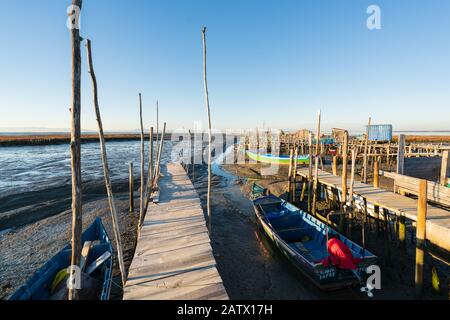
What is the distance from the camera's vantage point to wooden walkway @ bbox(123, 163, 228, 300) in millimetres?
5281

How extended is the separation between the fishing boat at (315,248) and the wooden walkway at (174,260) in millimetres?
3399

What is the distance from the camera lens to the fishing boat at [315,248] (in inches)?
278

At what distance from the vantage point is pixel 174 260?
651cm

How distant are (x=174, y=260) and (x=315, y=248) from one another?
6.37 metres

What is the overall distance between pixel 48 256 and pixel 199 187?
12821mm

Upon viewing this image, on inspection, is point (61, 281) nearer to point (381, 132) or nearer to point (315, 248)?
point (315, 248)

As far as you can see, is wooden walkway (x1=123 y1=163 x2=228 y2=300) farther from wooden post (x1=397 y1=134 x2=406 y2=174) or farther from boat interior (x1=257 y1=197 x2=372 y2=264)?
wooden post (x1=397 y1=134 x2=406 y2=174)

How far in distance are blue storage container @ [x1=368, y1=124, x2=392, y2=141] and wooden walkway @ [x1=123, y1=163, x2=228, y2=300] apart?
2970 centimetres

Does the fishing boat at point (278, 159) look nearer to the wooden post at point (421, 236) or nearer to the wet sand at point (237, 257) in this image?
the wet sand at point (237, 257)

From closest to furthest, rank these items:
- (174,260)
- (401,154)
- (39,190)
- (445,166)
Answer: (174,260)
(445,166)
(401,154)
(39,190)

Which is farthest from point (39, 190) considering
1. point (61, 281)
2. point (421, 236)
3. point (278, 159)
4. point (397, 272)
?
point (278, 159)

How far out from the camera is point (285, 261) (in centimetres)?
938

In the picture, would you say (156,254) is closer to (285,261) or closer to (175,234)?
(175,234)
